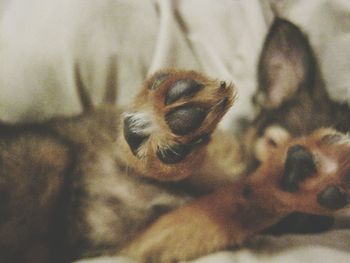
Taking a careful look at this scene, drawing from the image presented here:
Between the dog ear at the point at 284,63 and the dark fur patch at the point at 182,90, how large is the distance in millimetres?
433

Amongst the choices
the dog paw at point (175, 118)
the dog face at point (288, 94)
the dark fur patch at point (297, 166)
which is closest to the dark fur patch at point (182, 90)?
the dog paw at point (175, 118)

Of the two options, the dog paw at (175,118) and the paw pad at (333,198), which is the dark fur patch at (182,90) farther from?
the paw pad at (333,198)

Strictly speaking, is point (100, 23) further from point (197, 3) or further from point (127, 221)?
point (127, 221)

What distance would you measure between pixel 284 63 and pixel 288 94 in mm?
85

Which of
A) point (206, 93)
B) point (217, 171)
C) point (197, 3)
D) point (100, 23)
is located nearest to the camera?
point (206, 93)

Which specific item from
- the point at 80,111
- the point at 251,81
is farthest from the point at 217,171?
the point at 80,111

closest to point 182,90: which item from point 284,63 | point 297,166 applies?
point 297,166

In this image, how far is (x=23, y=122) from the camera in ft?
4.39

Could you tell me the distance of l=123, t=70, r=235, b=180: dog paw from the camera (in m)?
0.88

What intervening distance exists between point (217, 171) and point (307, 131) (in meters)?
0.26

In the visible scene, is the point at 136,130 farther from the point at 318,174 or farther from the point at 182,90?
the point at 318,174

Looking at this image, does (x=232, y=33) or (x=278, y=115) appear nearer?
(x=278, y=115)

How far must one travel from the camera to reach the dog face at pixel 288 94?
1.20 m

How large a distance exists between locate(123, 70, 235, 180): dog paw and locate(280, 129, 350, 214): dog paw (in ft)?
0.58
